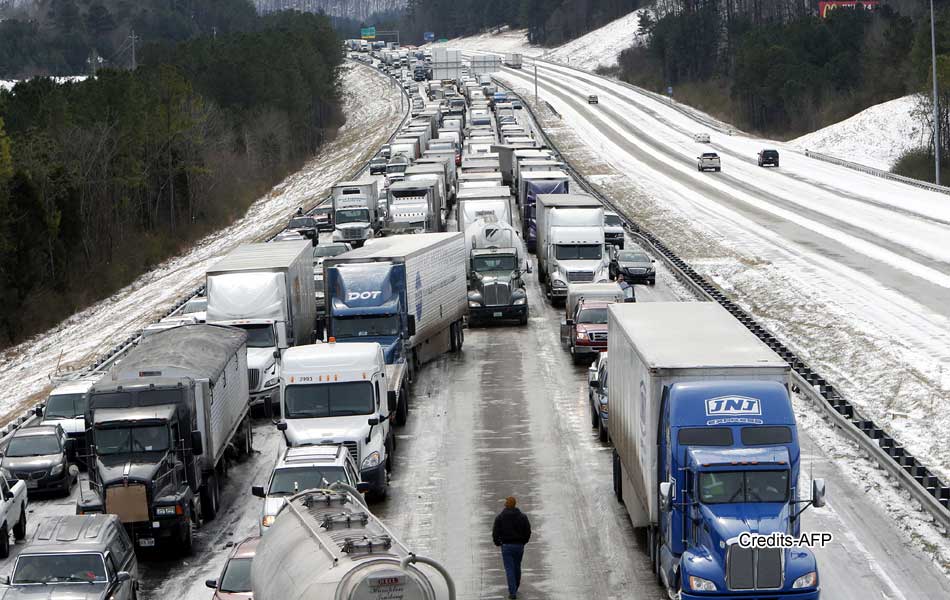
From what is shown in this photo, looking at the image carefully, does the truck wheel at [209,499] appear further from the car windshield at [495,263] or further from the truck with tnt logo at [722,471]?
the car windshield at [495,263]

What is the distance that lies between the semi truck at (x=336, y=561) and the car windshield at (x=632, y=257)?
34.6 m

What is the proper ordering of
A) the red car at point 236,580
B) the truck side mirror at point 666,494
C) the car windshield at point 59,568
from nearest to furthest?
the truck side mirror at point 666,494 < the red car at point 236,580 < the car windshield at point 59,568

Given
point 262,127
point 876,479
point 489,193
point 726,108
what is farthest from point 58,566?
point 726,108

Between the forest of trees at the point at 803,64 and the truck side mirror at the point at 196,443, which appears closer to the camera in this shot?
the truck side mirror at the point at 196,443

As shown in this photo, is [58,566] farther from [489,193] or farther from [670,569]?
[489,193]

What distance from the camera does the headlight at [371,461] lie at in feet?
84.5

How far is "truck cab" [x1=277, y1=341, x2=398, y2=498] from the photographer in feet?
84.6

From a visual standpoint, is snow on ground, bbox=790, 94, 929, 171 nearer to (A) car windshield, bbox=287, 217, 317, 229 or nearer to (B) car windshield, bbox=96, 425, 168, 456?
(A) car windshield, bbox=287, 217, 317, 229

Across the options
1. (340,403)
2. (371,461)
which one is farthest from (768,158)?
(371,461)

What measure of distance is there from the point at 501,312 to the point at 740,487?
1054 inches

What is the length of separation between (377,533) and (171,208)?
7393 cm

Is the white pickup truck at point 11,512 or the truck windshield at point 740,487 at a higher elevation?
the truck windshield at point 740,487

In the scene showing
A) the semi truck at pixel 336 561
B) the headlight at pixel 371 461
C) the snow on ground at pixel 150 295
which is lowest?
the snow on ground at pixel 150 295

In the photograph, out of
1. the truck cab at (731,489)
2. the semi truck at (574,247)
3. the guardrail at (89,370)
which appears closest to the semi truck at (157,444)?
the guardrail at (89,370)
